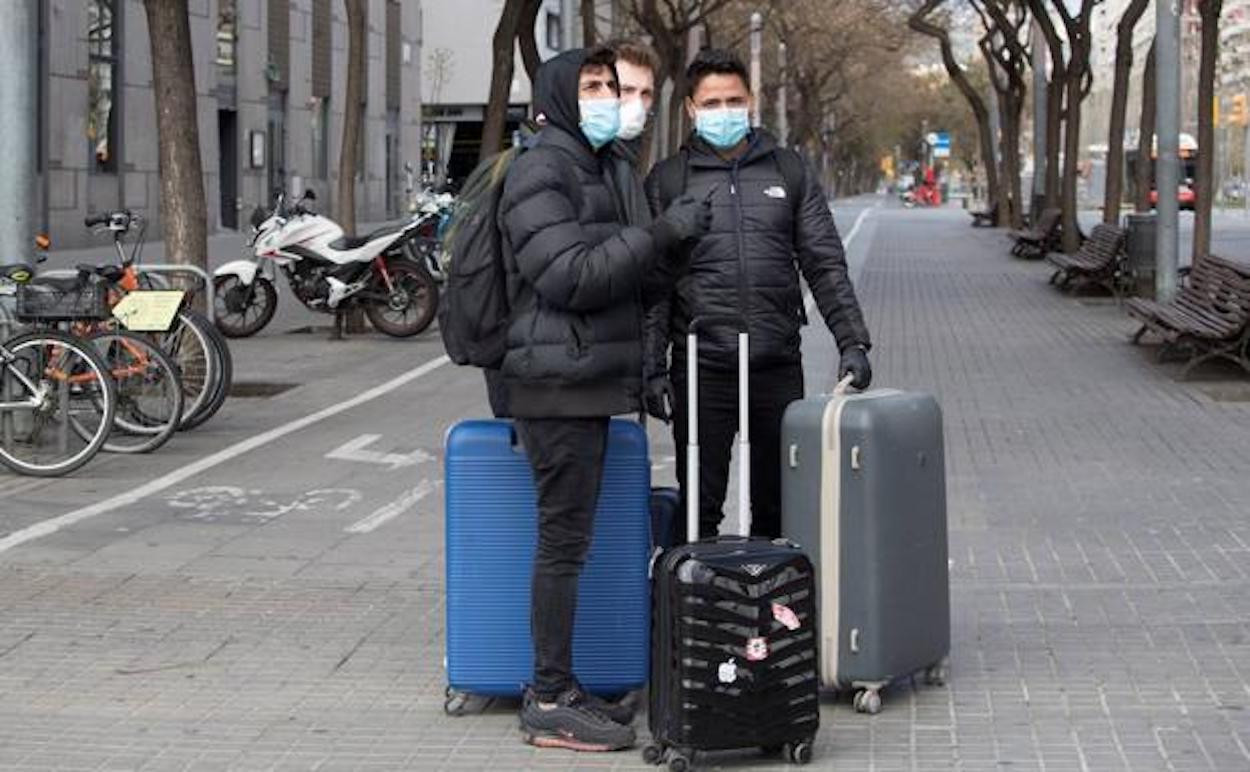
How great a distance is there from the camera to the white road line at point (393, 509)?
9.68 metres

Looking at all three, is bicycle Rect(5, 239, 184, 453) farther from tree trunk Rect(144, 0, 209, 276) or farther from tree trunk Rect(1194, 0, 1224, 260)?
tree trunk Rect(1194, 0, 1224, 260)

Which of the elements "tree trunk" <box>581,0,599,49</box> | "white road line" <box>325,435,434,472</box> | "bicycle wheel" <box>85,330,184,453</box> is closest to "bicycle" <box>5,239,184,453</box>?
"bicycle wheel" <box>85,330,184,453</box>

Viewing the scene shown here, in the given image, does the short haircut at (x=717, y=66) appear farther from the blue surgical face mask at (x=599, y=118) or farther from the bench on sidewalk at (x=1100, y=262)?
the bench on sidewalk at (x=1100, y=262)

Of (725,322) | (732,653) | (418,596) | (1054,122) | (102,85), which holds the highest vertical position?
(102,85)

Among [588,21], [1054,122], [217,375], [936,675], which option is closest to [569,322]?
[936,675]

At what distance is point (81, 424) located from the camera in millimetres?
11305

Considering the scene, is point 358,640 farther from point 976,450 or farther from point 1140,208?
point 1140,208

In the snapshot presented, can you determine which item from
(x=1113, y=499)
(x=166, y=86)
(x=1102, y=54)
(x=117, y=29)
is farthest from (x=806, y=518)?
(x=1102, y=54)

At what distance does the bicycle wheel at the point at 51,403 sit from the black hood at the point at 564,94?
5683 mm

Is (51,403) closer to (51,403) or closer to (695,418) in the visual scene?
(51,403)

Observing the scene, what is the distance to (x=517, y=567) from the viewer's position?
6.15m

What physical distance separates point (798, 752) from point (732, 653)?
0.36 m

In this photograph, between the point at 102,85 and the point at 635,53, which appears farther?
the point at 102,85

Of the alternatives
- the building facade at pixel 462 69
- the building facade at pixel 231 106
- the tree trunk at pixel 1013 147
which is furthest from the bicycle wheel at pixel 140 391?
the building facade at pixel 462 69
